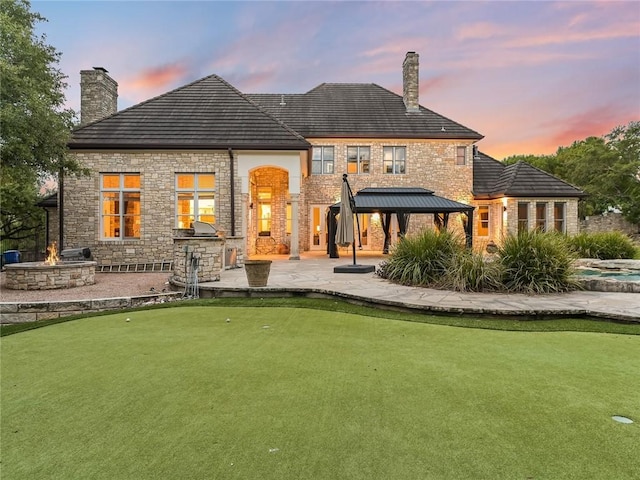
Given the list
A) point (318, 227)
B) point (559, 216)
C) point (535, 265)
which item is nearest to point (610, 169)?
point (559, 216)

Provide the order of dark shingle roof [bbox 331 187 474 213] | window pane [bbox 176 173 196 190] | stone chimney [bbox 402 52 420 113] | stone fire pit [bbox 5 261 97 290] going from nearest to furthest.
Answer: stone fire pit [bbox 5 261 97 290], window pane [bbox 176 173 196 190], dark shingle roof [bbox 331 187 474 213], stone chimney [bbox 402 52 420 113]

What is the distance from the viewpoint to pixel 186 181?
43.8 ft

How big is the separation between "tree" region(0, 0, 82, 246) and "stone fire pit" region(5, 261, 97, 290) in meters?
3.20

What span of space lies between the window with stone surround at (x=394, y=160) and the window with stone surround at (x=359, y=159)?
34.2 inches

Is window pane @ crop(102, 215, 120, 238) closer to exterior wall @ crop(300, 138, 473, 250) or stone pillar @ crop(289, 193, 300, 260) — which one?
stone pillar @ crop(289, 193, 300, 260)

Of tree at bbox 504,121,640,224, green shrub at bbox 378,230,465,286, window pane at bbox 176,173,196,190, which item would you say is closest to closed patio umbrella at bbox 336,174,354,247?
green shrub at bbox 378,230,465,286

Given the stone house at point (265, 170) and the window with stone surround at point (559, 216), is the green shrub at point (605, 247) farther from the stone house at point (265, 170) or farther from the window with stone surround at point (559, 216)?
the window with stone surround at point (559, 216)

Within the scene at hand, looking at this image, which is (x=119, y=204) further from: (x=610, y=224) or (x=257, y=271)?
(x=610, y=224)

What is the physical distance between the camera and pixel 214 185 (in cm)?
1332

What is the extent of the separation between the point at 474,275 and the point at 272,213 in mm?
11846

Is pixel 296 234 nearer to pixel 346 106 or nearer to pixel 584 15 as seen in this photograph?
pixel 346 106

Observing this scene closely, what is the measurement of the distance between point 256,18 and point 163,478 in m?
18.7

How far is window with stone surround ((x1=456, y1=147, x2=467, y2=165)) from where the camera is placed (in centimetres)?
1869

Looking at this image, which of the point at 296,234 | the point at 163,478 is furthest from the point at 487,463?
the point at 296,234
